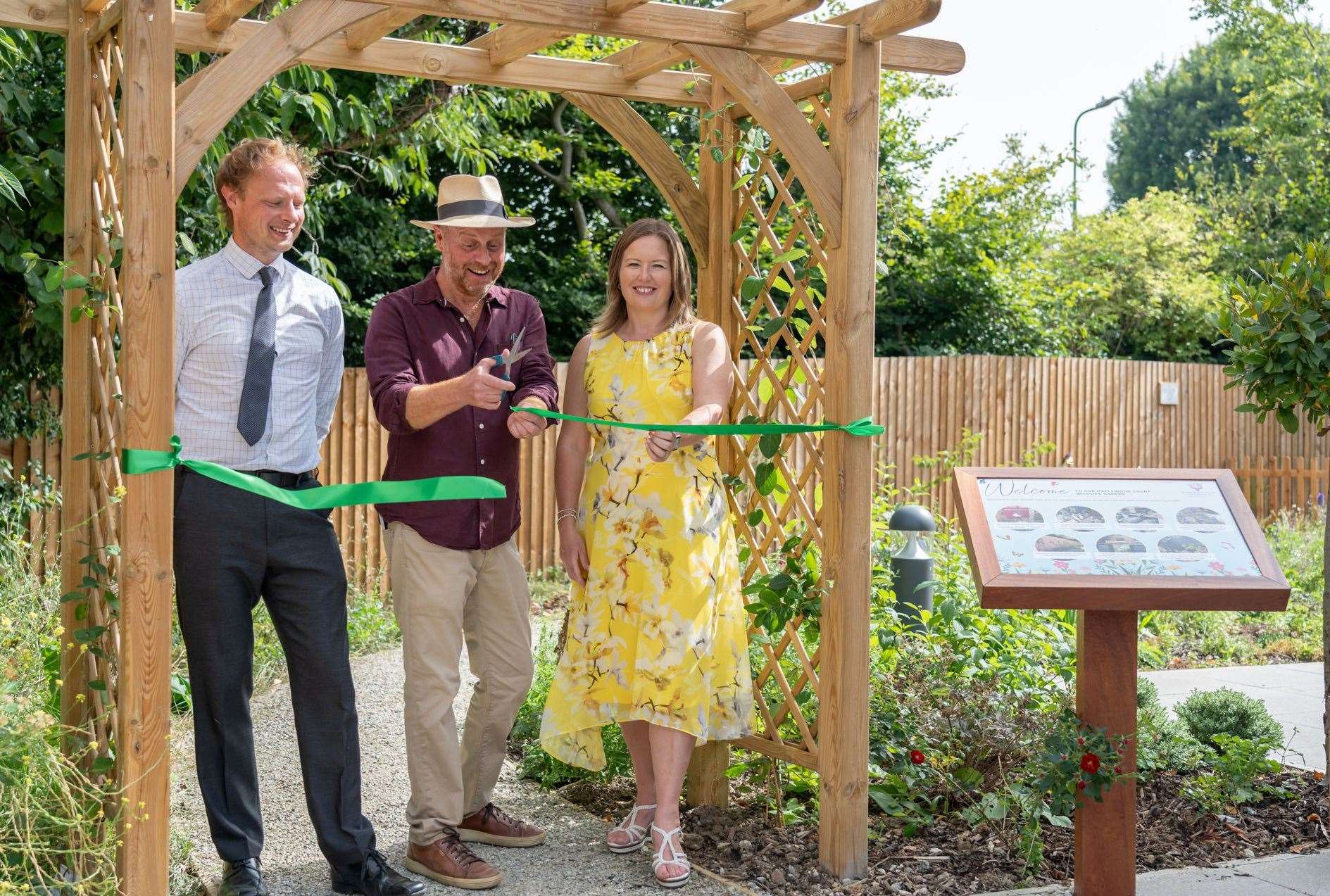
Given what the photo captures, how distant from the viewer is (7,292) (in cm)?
614

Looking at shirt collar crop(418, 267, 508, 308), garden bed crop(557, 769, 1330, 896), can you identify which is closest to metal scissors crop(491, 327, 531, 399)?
shirt collar crop(418, 267, 508, 308)

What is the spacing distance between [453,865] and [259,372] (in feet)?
4.94

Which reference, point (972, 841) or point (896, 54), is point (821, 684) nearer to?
point (972, 841)

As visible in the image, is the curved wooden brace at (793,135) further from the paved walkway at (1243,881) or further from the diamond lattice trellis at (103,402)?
the paved walkway at (1243,881)

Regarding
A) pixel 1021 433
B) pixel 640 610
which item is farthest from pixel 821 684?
pixel 1021 433

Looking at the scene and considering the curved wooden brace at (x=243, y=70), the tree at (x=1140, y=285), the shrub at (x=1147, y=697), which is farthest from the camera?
the tree at (x=1140, y=285)

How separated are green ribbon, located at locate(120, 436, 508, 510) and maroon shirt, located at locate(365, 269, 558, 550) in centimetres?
13

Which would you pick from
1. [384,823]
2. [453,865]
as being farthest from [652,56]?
[384,823]

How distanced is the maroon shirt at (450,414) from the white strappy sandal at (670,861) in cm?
99

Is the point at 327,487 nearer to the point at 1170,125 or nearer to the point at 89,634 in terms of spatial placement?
the point at 89,634

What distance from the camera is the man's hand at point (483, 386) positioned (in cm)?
348

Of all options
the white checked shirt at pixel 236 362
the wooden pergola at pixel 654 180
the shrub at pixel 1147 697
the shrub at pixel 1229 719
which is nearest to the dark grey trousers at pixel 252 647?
the white checked shirt at pixel 236 362

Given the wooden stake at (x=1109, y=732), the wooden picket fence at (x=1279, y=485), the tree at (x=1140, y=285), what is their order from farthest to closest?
the tree at (x=1140, y=285), the wooden picket fence at (x=1279, y=485), the wooden stake at (x=1109, y=732)

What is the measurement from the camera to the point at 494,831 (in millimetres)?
4145
